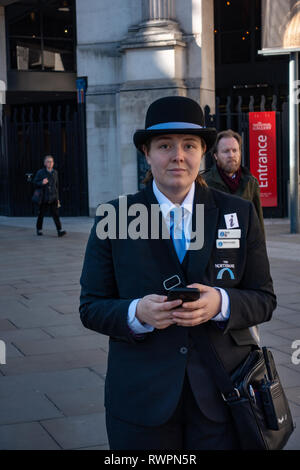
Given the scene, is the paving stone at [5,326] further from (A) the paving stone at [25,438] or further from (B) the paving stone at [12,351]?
(A) the paving stone at [25,438]

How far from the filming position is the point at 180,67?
57.9 ft

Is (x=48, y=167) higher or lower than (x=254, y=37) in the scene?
lower

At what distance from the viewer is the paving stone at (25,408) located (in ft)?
14.8

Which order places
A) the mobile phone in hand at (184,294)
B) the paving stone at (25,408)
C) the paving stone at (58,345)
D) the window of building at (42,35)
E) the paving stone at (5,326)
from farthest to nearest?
the window of building at (42,35), the paving stone at (5,326), the paving stone at (58,345), the paving stone at (25,408), the mobile phone in hand at (184,294)

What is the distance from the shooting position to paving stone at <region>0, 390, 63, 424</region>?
A: 178 inches

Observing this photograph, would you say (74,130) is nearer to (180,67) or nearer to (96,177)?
(96,177)

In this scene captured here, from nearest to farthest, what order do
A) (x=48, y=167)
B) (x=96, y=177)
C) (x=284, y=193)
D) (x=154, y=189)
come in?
1. (x=154, y=189)
2. (x=48, y=167)
3. (x=284, y=193)
4. (x=96, y=177)

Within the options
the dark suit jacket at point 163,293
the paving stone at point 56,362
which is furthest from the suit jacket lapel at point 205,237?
the paving stone at point 56,362

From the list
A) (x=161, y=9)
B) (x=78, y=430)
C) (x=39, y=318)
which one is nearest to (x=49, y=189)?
(x=161, y=9)

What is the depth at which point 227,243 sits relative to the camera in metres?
2.43

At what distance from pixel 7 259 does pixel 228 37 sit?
1435 cm

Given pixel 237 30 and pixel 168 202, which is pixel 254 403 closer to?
pixel 168 202

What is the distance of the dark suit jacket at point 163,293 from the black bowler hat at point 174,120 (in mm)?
209

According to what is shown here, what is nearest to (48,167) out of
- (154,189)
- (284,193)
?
(284,193)
